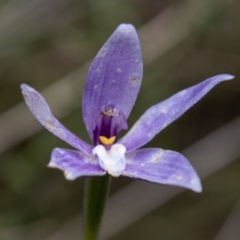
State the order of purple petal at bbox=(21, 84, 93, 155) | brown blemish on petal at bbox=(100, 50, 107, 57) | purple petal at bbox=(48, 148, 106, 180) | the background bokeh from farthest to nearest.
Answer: the background bokeh < brown blemish on petal at bbox=(100, 50, 107, 57) < purple petal at bbox=(21, 84, 93, 155) < purple petal at bbox=(48, 148, 106, 180)

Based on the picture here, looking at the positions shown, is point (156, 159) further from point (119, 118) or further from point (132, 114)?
point (132, 114)

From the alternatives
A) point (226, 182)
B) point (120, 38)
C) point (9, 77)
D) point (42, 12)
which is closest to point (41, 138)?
point (9, 77)

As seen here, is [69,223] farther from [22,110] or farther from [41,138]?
[22,110]

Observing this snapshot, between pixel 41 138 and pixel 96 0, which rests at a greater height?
pixel 96 0

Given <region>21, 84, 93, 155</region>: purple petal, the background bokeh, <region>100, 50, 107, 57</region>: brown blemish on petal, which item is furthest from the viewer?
the background bokeh

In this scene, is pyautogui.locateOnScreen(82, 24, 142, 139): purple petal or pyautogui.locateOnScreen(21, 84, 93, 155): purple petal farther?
pyautogui.locateOnScreen(82, 24, 142, 139): purple petal

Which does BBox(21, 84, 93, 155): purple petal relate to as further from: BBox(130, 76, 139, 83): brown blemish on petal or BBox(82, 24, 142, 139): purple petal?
BBox(130, 76, 139, 83): brown blemish on petal

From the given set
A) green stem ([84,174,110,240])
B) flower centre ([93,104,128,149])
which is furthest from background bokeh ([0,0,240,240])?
green stem ([84,174,110,240])
